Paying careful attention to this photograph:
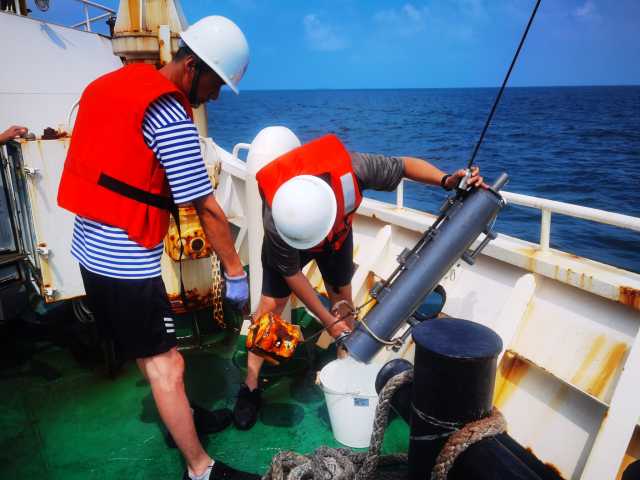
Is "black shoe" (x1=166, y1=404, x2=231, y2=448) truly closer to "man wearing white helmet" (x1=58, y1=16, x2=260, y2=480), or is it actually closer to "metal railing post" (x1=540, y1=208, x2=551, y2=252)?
"man wearing white helmet" (x1=58, y1=16, x2=260, y2=480)

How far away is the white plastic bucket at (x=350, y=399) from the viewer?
258cm

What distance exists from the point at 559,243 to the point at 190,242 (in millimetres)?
8442

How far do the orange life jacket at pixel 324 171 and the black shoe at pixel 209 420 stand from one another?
4.01 ft

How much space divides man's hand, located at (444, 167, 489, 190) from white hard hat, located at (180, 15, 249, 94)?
3.77 ft

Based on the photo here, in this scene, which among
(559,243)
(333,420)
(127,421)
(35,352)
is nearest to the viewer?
(333,420)

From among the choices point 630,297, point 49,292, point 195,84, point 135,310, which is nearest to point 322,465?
point 135,310

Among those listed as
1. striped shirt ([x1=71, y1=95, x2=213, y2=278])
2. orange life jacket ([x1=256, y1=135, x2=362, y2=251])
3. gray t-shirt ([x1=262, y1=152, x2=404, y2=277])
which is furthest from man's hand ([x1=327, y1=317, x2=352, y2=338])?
striped shirt ([x1=71, y1=95, x2=213, y2=278])

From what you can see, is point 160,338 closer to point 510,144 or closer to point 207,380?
point 207,380

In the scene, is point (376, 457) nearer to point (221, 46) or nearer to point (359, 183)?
point (359, 183)

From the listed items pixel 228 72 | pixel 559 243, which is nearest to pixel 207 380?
pixel 228 72

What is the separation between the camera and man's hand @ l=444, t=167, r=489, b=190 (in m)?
2.38

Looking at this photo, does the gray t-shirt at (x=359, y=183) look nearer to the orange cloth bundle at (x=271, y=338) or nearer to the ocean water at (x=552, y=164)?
the orange cloth bundle at (x=271, y=338)

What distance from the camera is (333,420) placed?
8.90ft

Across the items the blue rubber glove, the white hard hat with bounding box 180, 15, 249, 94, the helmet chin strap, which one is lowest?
the blue rubber glove
